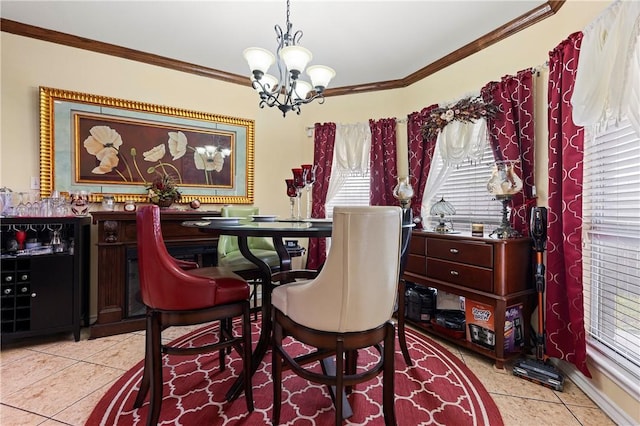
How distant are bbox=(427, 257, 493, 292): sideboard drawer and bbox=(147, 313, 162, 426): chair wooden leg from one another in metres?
2.07

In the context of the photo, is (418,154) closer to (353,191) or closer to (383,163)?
(383,163)

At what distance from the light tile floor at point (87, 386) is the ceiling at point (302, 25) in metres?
2.65

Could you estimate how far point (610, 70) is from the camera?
4.83ft

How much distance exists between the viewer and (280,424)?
1.47 metres

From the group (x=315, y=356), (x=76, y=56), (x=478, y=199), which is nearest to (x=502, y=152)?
(x=478, y=199)

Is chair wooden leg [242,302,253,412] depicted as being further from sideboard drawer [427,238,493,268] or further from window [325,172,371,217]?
window [325,172,371,217]

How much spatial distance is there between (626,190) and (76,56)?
438 cm

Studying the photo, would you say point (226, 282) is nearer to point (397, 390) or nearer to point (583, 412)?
point (397, 390)

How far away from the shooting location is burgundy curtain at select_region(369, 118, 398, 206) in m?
3.48

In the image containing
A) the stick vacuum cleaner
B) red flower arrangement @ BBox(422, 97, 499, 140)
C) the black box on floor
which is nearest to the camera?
the stick vacuum cleaner

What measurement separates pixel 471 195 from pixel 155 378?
285 centimetres

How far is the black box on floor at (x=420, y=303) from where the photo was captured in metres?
2.63

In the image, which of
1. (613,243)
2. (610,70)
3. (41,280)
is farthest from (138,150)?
(613,243)

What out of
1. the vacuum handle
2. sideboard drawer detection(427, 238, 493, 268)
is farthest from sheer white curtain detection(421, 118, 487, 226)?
the vacuum handle
